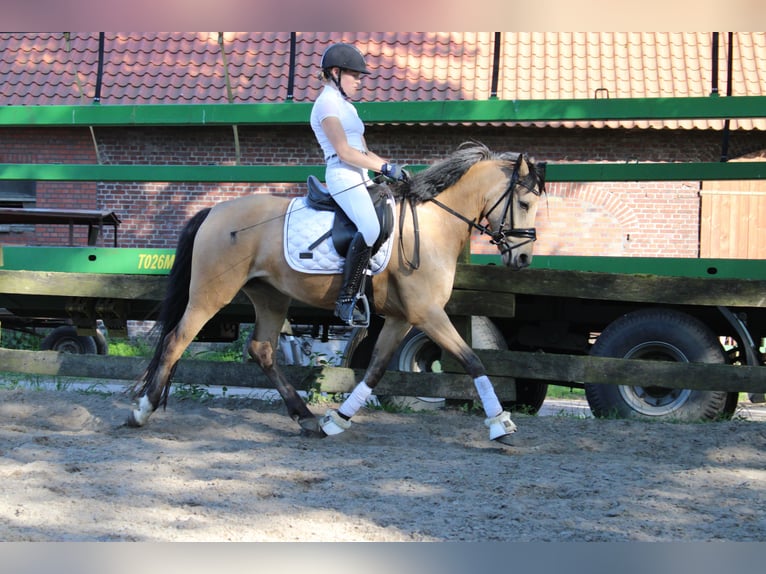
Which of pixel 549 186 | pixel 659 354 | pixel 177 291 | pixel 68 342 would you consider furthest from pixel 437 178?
pixel 549 186

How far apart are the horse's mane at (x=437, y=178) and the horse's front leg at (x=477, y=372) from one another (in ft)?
3.06

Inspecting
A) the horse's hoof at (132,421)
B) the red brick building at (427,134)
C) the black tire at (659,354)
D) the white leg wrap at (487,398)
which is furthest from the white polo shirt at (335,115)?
the red brick building at (427,134)

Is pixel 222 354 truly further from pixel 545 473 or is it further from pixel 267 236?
pixel 545 473

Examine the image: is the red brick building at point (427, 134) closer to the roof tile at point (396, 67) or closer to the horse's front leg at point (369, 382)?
the roof tile at point (396, 67)

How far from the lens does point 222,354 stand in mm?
15258

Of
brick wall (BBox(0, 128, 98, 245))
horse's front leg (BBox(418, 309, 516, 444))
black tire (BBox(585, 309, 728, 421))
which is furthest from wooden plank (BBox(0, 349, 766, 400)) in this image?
brick wall (BBox(0, 128, 98, 245))

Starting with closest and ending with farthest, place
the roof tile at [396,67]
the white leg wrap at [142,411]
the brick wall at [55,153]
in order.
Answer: the white leg wrap at [142,411] < the roof tile at [396,67] < the brick wall at [55,153]

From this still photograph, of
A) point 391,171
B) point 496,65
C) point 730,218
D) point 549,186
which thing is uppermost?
point 496,65

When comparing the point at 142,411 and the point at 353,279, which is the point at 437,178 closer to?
the point at 353,279

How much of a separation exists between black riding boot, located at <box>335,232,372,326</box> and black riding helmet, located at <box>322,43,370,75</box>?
1181 millimetres

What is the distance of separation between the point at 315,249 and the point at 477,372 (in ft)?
4.82

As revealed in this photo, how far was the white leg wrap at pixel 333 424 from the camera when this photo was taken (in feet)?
21.5

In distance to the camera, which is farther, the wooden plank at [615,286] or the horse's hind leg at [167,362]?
the wooden plank at [615,286]

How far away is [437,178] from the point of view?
261 inches
